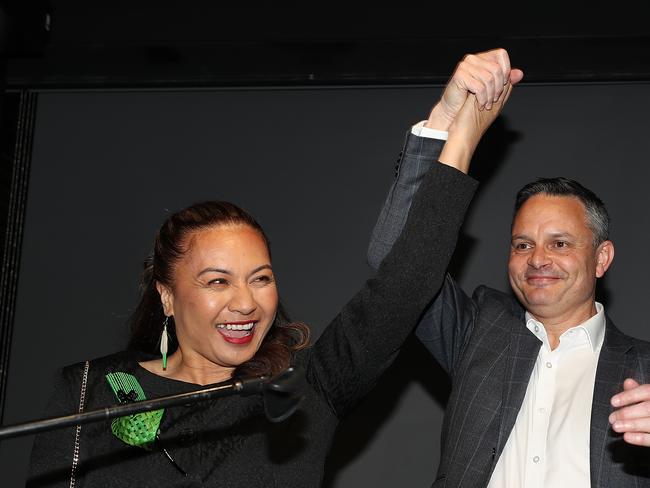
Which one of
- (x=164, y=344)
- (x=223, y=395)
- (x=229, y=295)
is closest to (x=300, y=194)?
(x=164, y=344)

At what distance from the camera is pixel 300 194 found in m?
3.85

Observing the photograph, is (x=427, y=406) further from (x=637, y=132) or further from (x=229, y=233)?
(x=229, y=233)

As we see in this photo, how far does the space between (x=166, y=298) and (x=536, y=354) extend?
1034 mm

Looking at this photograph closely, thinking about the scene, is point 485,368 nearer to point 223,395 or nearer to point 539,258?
point 539,258

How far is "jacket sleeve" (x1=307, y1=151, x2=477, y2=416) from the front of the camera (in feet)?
5.40

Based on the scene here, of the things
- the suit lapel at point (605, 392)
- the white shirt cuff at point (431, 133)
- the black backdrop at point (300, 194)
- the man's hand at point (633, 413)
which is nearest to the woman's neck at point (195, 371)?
the white shirt cuff at point (431, 133)

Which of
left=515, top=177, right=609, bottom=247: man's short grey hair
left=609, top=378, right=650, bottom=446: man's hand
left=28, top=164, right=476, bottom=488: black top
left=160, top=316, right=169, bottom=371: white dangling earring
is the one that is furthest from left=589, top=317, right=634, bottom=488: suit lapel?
left=160, top=316, right=169, bottom=371: white dangling earring

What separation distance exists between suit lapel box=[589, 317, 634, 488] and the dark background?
3.59 ft

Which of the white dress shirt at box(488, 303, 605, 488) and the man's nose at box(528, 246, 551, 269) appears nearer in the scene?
the white dress shirt at box(488, 303, 605, 488)

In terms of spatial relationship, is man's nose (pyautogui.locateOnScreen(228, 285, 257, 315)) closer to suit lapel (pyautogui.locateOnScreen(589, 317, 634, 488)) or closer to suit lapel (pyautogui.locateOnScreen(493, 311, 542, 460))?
suit lapel (pyautogui.locateOnScreen(493, 311, 542, 460))

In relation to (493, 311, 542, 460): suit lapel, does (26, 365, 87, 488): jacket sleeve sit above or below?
below

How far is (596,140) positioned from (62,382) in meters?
2.51

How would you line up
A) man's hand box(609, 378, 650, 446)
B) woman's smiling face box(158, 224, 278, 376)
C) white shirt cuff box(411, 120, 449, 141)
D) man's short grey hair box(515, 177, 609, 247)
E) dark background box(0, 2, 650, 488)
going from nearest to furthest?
1. man's hand box(609, 378, 650, 446)
2. woman's smiling face box(158, 224, 278, 376)
3. white shirt cuff box(411, 120, 449, 141)
4. man's short grey hair box(515, 177, 609, 247)
5. dark background box(0, 2, 650, 488)

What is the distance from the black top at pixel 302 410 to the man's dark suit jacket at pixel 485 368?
0.43m
